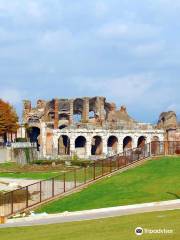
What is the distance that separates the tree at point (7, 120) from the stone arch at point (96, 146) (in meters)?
17.3

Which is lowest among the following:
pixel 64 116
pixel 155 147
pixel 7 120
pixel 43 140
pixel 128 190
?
pixel 128 190

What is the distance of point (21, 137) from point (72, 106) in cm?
1302

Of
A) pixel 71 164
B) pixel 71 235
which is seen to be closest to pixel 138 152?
pixel 71 235

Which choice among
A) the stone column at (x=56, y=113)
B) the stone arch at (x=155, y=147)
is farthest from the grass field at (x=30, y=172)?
the stone column at (x=56, y=113)

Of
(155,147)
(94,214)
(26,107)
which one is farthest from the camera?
(26,107)

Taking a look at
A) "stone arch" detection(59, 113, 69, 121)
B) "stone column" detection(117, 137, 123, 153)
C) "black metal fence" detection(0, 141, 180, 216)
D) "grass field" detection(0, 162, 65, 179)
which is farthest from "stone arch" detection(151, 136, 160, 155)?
"stone arch" detection(59, 113, 69, 121)

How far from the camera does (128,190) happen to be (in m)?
28.8

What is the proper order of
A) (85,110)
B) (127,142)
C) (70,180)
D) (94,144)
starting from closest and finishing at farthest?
(70,180) < (94,144) < (127,142) < (85,110)

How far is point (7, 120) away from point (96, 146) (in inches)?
833

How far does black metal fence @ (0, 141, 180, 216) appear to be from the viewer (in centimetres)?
2944

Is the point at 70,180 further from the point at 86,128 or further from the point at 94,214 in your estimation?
the point at 86,128

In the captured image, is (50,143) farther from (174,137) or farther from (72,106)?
(174,137)

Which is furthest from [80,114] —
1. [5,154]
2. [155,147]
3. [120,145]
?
[155,147]

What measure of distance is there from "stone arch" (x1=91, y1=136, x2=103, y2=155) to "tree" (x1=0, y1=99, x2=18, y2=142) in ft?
56.9
